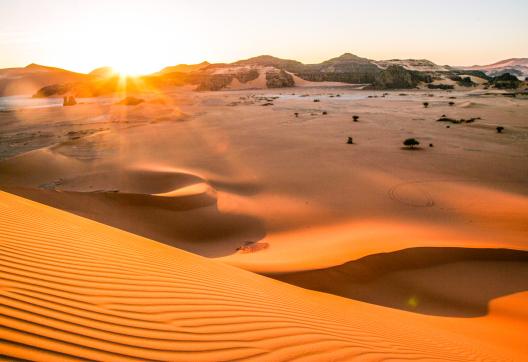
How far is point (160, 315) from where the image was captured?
279 cm

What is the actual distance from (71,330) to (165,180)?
460 inches

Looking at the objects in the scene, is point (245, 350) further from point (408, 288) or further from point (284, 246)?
point (284, 246)

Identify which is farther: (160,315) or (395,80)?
(395,80)

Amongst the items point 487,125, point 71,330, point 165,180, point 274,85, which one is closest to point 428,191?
point 165,180

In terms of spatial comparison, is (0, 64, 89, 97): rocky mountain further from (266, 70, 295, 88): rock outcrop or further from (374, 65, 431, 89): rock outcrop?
(374, 65, 431, 89): rock outcrop

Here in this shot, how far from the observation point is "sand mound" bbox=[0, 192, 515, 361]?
2252 mm

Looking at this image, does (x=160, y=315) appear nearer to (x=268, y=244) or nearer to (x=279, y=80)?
(x=268, y=244)

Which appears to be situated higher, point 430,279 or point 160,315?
point 160,315

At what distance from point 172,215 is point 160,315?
26.4 feet

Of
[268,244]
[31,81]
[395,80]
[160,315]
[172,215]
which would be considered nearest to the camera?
[160,315]

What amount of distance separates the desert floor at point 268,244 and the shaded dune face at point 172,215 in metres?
0.06

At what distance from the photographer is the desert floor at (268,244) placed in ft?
8.86

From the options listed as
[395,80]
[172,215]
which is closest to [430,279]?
Result: [172,215]

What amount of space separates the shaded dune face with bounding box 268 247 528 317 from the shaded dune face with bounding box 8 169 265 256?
3.09 metres
